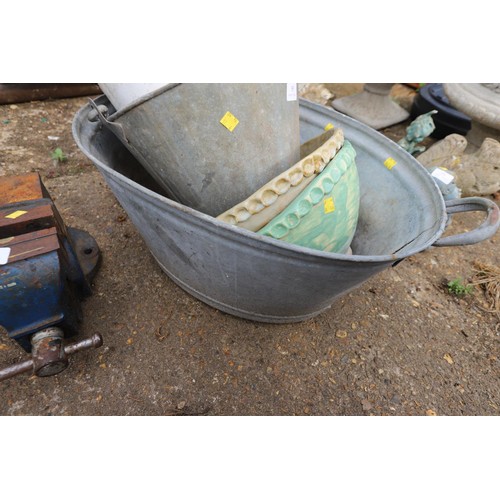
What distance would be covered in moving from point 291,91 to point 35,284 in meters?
1.08

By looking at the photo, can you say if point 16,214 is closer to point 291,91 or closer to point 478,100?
point 291,91

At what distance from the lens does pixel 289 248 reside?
2.81 ft

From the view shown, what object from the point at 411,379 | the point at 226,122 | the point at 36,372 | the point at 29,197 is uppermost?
the point at 226,122

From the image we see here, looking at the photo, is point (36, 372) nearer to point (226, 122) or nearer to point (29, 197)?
point (29, 197)

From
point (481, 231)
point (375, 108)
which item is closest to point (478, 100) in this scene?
point (375, 108)

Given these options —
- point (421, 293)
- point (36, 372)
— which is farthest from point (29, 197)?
point (421, 293)

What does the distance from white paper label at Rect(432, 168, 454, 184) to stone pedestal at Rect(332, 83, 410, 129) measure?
51.6 inches

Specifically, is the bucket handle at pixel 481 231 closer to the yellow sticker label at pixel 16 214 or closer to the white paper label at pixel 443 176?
the white paper label at pixel 443 176

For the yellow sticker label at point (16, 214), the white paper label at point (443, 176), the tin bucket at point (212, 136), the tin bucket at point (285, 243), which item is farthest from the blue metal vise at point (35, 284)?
the white paper label at point (443, 176)

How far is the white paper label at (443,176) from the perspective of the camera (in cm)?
189

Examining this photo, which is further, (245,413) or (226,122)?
(245,413)

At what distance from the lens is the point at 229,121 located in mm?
1143

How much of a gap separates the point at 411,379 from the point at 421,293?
0.51 m

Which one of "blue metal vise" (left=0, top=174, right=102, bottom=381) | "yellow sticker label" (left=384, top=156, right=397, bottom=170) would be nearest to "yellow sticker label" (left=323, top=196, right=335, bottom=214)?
"yellow sticker label" (left=384, top=156, right=397, bottom=170)
